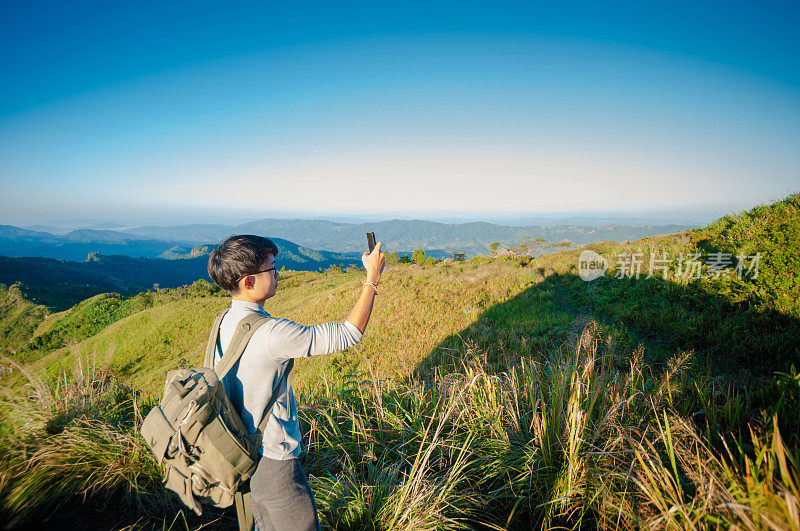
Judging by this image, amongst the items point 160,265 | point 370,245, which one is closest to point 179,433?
point 370,245

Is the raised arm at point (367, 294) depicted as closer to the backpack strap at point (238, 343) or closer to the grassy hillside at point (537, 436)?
the backpack strap at point (238, 343)

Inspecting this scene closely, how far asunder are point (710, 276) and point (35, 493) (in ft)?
42.2

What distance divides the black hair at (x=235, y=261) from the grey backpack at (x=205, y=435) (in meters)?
0.31

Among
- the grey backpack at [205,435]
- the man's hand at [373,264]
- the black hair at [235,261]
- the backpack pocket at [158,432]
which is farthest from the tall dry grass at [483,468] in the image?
the black hair at [235,261]

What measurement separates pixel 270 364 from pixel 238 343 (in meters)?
0.25

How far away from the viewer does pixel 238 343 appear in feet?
6.52

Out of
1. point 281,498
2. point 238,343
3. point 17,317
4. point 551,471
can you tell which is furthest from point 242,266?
point 17,317

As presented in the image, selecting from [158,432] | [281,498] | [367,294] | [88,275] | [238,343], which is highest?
[367,294]

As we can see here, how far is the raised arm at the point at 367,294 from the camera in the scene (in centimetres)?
205

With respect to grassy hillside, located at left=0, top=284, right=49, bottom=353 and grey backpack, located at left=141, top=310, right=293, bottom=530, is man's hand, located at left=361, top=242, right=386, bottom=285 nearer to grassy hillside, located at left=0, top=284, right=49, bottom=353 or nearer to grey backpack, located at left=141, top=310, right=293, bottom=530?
grey backpack, located at left=141, top=310, right=293, bottom=530

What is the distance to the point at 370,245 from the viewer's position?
244 cm

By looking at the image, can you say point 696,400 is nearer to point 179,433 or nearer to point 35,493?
point 179,433

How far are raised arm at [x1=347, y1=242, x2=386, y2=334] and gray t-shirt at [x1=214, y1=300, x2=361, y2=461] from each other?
2.3 inches

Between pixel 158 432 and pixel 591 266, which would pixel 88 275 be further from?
pixel 158 432
